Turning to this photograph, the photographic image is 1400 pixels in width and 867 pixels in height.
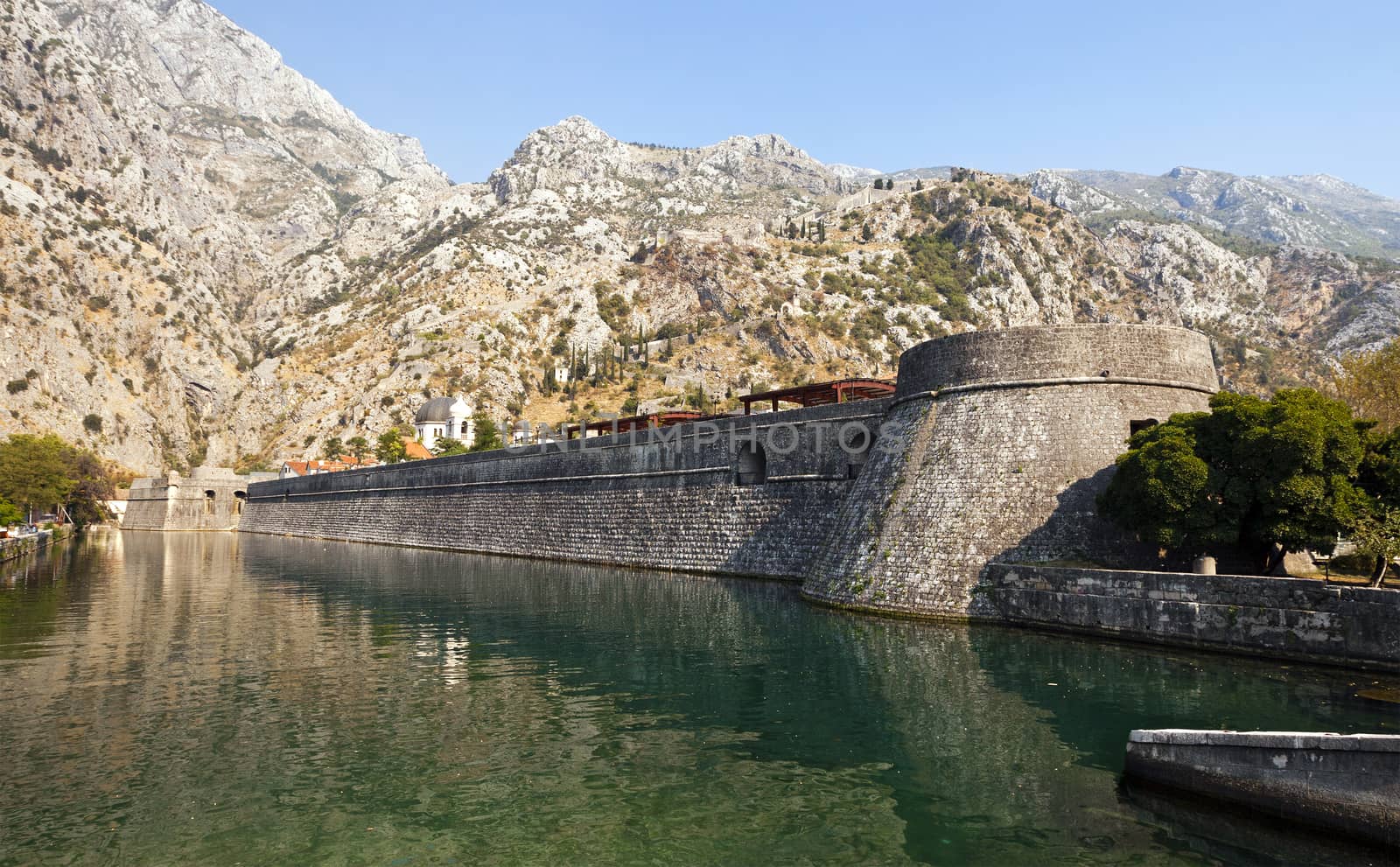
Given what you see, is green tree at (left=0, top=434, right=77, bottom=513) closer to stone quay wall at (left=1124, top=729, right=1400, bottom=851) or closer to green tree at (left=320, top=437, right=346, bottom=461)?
green tree at (left=320, top=437, right=346, bottom=461)

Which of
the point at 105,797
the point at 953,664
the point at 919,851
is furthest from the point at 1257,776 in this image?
the point at 105,797

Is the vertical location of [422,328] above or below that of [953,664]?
above

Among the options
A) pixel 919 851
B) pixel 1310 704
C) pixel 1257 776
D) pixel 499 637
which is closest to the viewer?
→ pixel 919 851

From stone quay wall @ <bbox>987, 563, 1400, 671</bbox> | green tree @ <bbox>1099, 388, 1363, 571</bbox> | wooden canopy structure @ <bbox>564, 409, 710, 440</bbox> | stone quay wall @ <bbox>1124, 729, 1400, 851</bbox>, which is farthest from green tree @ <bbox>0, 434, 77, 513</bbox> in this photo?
stone quay wall @ <bbox>1124, 729, 1400, 851</bbox>

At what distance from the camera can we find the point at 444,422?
117125mm

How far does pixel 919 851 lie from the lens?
29.9 ft

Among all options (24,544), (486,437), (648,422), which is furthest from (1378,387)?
(486,437)

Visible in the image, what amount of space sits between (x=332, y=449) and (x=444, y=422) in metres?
18.4

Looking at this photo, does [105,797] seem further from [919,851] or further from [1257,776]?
[1257,776]

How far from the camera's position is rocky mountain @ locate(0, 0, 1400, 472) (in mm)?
119875

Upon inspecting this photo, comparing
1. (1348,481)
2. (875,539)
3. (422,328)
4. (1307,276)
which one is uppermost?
(1307,276)

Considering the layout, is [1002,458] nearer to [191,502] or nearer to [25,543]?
[25,543]

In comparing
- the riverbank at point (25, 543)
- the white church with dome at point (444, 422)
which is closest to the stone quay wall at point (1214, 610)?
the riverbank at point (25, 543)

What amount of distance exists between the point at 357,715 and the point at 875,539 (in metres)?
15.4
